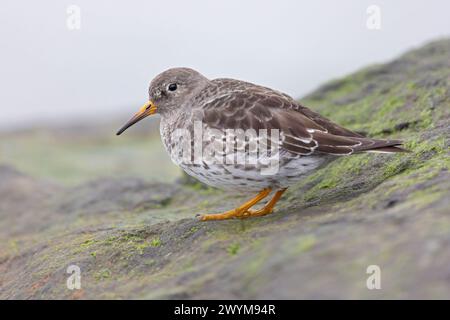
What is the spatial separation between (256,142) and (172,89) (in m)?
2.19

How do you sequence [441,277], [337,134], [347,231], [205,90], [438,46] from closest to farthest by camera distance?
[441,277] < [347,231] < [337,134] < [205,90] < [438,46]

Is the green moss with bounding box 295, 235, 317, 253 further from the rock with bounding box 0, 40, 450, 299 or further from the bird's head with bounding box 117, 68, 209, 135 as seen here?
the bird's head with bounding box 117, 68, 209, 135

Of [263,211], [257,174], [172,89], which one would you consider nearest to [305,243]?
[257,174]

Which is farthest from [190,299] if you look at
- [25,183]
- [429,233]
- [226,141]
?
[25,183]

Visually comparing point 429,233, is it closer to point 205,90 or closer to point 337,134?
point 337,134

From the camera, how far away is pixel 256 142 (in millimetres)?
6691

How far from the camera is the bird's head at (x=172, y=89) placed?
8406 mm

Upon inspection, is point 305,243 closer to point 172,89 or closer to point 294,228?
point 294,228

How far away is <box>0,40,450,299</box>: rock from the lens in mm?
4352

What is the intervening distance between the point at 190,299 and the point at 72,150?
1221cm

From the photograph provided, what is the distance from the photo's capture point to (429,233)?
4.39 metres

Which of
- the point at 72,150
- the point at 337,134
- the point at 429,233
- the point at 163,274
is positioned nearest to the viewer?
the point at 429,233

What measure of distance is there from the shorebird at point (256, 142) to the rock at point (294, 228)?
367 mm

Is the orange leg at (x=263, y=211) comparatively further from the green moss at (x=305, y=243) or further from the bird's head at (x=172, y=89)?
the green moss at (x=305, y=243)
